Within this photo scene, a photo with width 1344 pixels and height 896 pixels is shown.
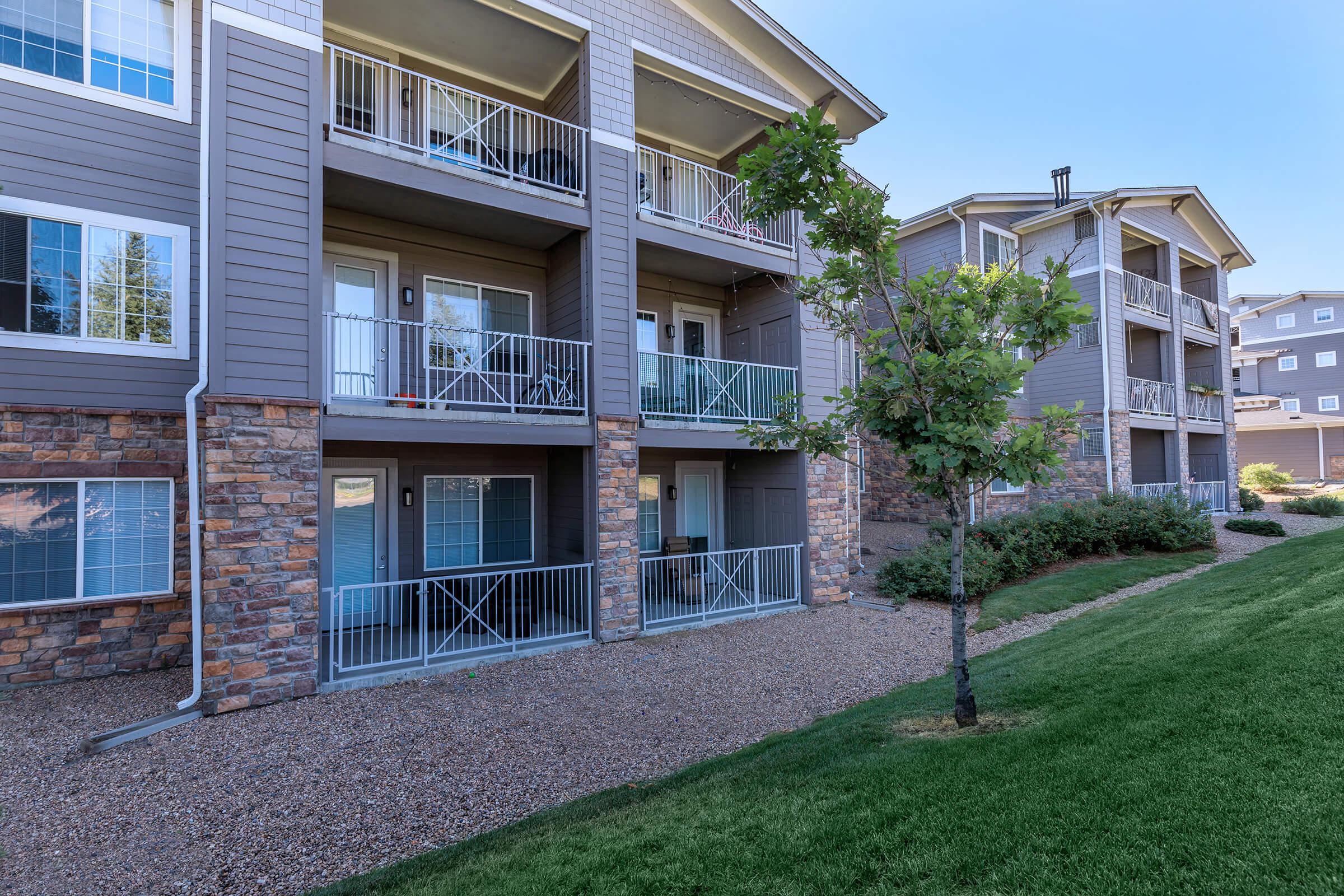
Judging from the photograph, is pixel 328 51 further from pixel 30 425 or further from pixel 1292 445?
pixel 1292 445

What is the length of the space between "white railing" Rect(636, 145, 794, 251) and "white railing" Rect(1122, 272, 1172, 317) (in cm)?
1388

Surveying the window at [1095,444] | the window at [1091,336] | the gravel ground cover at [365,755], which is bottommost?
the gravel ground cover at [365,755]

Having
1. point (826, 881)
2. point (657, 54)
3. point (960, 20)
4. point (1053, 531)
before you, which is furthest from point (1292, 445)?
point (826, 881)

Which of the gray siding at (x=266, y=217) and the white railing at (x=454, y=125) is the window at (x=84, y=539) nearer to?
the gray siding at (x=266, y=217)

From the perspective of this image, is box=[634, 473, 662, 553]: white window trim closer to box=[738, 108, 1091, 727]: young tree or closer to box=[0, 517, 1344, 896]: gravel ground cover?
box=[0, 517, 1344, 896]: gravel ground cover

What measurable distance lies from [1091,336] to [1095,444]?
3.08m

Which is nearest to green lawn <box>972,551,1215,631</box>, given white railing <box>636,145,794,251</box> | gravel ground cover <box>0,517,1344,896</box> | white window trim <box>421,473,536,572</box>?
gravel ground cover <box>0,517,1344,896</box>

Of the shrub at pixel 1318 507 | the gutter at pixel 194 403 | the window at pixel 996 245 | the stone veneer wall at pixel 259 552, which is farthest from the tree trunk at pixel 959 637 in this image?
the shrub at pixel 1318 507

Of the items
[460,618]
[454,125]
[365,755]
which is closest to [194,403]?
[365,755]

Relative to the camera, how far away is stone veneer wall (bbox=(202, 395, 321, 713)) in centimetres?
632

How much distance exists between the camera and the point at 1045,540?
43.8 ft

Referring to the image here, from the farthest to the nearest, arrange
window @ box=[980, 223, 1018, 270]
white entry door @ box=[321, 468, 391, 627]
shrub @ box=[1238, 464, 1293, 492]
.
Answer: shrub @ box=[1238, 464, 1293, 492], window @ box=[980, 223, 1018, 270], white entry door @ box=[321, 468, 391, 627]

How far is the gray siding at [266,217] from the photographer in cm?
654

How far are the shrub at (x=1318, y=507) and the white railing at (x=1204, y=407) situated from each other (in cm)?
362
